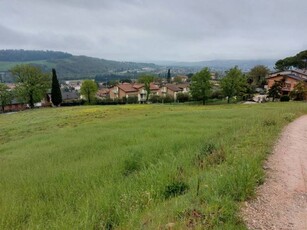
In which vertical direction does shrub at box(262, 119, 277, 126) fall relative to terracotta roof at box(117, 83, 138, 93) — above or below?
above

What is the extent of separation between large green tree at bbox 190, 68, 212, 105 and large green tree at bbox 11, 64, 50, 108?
38.6 m

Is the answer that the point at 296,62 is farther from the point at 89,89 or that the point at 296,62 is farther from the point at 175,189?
the point at 175,189

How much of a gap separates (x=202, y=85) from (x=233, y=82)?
6.78 m

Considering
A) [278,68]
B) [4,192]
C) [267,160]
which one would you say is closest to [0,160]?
[4,192]

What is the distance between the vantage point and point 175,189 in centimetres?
558

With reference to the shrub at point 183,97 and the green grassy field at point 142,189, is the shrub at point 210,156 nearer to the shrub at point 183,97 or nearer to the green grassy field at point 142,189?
the green grassy field at point 142,189

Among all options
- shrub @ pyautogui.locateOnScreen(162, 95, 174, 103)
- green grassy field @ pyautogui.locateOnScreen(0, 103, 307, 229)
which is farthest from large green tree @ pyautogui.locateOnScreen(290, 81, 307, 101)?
green grassy field @ pyautogui.locateOnScreen(0, 103, 307, 229)

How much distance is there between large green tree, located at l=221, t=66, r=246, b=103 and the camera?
55.4 meters

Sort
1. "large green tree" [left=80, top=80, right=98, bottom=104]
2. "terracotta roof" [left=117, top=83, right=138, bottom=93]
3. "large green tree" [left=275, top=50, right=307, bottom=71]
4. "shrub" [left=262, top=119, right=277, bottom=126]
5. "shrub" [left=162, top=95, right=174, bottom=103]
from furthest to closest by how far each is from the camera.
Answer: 1. "terracotta roof" [left=117, top=83, right=138, bottom=93]
2. "large green tree" [left=275, top=50, right=307, bottom=71]
3. "large green tree" [left=80, top=80, right=98, bottom=104]
4. "shrub" [left=162, top=95, right=174, bottom=103]
5. "shrub" [left=262, top=119, right=277, bottom=126]

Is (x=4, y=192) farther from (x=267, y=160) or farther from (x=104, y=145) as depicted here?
(x=267, y=160)

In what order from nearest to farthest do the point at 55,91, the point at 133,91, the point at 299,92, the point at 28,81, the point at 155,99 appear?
1. the point at 299,92
2. the point at 28,81
3. the point at 55,91
4. the point at 155,99
5. the point at 133,91

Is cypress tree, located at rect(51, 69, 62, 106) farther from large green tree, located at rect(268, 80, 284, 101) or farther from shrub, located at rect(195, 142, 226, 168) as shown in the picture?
shrub, located at rect(195, 142, 226, 168)

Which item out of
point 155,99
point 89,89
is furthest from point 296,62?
point 89,89

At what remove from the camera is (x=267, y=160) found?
23.0 feet
